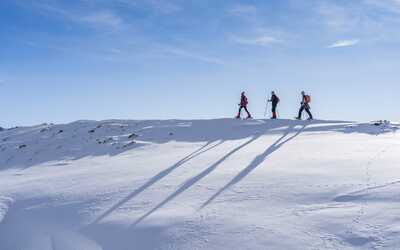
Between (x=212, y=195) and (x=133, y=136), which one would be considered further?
(x=133, y=136)

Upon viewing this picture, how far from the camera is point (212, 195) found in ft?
34.3

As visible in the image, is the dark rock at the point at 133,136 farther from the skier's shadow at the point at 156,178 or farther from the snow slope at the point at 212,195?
the skier's shadow at the point at 156,178

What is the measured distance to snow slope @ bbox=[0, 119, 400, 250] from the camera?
8.00m

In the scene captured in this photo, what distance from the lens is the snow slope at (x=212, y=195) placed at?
7996 millimetres

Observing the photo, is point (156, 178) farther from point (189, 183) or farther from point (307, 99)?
point (307, 99)

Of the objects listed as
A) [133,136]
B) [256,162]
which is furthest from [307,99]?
[256,162]

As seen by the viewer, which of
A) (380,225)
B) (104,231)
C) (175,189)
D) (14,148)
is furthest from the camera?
(14,148)

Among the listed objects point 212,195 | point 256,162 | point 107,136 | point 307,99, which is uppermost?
point 307,99

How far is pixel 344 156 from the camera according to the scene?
1398 centimetres


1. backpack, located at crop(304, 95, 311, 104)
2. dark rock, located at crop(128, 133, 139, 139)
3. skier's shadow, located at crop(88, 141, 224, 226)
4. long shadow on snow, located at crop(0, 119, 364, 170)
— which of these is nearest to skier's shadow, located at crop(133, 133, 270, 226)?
skier's shadow, located at crop(88, 141, 224, 226)

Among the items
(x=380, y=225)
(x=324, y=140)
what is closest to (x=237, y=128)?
(x=324, y=140)

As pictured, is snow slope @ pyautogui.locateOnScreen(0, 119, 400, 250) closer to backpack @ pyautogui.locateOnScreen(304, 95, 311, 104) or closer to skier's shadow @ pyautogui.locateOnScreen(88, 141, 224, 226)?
skier's shadow @ pyautogui.locateOnScreen(88, 141, 224, 226)

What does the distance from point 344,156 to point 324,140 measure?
13.2ft

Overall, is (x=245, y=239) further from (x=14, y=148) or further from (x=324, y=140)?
(x=14, y=148)
